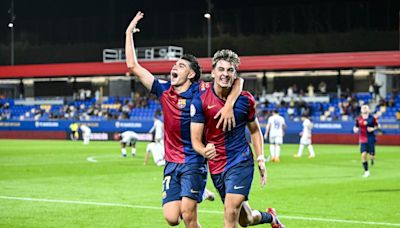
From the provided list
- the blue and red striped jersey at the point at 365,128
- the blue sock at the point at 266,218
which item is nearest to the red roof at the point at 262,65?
the blue and red striped jersey at the point at 365,128

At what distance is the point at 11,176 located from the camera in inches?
895

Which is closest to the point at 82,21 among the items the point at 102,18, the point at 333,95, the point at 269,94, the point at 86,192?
the point at 102,18

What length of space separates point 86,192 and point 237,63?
9736mm

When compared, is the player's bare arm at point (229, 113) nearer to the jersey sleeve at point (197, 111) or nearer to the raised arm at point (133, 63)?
the jersey sleeve at point (197, 111)

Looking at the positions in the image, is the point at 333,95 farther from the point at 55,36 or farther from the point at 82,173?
the point at 82,173

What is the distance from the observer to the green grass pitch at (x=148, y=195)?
→ 1320 cm

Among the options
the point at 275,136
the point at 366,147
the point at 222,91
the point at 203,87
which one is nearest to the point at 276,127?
the point at 275,136

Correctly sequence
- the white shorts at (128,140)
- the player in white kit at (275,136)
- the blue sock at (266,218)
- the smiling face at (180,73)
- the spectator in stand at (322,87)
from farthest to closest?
the spectator in stand at (322,87) → the white shorts at (128,140) → the player in white kit at (275,136) → the blue sock at (266,218) → the smiling face at (180,73)

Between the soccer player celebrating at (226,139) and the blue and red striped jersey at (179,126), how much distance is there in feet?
0.92

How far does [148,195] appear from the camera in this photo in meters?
17.4

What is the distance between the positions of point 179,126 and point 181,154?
35cm

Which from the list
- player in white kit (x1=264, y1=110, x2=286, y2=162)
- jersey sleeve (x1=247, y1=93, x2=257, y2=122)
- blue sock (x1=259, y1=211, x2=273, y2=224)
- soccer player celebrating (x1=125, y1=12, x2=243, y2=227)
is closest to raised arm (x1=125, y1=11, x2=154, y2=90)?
soccer player celebrating (x1=125, y1=12, x2=243, y2=227)

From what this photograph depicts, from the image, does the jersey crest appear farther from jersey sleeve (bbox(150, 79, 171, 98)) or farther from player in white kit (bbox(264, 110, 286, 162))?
player in white kit (bbox(264, 110, 286, 162))

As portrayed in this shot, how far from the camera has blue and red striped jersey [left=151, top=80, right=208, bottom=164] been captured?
30.9 feet
